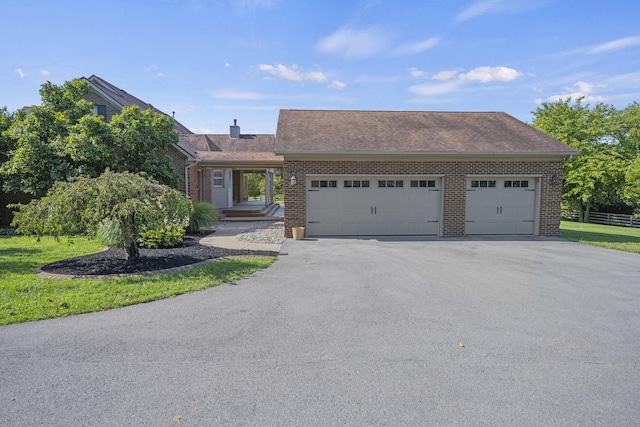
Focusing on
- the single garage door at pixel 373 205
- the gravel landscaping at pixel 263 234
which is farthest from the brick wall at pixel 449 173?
the gravel landscaping at pixel 263 234

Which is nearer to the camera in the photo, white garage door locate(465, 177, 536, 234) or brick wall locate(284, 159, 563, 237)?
brick wall locate(284, 159, 563, 237)

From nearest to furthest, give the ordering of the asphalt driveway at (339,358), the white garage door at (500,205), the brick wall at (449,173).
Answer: the asphalt driveway at (339,358), the brick wall at (449,173), the white garage door at (500,205)

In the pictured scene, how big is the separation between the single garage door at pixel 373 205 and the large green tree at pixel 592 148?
20604 millimetres

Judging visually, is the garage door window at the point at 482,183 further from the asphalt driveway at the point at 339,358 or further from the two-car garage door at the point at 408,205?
the asphalt driveway at the point at 339,358

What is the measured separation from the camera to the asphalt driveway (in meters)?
3.09

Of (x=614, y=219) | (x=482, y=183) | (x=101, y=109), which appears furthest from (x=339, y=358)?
(x=614, y=219)

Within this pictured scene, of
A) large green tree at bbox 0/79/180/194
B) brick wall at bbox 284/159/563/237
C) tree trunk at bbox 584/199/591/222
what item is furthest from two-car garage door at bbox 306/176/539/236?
tree trunk at bbox 584/199/591/222

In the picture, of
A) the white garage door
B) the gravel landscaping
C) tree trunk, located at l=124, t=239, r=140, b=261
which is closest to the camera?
tree trunk, located at l=124, t=239, r=140, b=261

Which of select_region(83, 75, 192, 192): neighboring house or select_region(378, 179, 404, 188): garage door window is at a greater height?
select_region(83, 75, 192, 192): neighboring house

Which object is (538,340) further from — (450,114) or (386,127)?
(450,114)

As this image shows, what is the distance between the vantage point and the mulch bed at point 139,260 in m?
7.67

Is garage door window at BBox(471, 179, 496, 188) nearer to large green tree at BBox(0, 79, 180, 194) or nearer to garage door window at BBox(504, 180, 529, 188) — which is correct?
garage door window at BBox(504, 180, 529, 188)

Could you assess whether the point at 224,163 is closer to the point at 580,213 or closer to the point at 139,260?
the point at 139,260

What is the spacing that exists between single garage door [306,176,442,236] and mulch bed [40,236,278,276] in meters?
3.95
